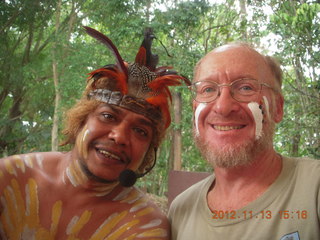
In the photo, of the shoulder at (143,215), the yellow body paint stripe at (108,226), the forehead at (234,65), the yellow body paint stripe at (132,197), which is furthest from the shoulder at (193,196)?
the forehead at (234,65)

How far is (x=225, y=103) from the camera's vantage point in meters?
1.77

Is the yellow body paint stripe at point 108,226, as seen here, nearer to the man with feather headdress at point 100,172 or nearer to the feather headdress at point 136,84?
the man with feather headdress at point 100,172

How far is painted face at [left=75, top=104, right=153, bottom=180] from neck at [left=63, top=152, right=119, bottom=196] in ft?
0.13

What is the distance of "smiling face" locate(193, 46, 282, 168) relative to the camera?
5.79 feet

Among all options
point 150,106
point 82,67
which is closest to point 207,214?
point 150,106

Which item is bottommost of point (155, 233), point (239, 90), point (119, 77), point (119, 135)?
point (155, 233)

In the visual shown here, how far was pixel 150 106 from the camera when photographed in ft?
6.87

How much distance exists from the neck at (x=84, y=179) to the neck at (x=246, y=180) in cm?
69

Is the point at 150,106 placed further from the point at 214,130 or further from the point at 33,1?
the point at 33,1

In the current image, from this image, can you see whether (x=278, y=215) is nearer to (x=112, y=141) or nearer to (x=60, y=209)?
(x=112, y=141)

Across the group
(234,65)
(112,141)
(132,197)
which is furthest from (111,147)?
(234,65)

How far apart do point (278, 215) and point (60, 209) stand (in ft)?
4.08

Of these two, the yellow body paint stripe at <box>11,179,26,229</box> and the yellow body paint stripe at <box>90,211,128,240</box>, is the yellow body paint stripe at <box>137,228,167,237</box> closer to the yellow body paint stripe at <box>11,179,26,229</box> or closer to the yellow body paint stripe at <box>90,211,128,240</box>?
the yellow body paint stripe at <box>90,211,128,240</box>

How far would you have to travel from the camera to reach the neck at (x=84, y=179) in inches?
80.8
